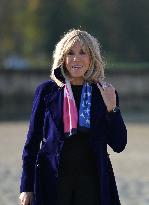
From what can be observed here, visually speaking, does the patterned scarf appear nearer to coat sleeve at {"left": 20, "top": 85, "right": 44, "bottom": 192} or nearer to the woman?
the woman

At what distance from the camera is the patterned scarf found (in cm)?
371

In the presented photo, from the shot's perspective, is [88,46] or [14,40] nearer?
[88,46]

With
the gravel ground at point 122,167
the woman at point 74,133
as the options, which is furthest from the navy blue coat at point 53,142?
the gravel ground at point 122,167

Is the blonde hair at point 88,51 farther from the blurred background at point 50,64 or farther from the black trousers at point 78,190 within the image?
the blurred background at point 50,64

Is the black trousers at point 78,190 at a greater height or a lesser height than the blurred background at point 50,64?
greater

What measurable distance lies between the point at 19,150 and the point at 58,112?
10542 mm

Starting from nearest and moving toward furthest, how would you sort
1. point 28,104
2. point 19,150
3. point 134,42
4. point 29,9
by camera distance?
point 19,150, point 28,104, point 134,42, point 29,9

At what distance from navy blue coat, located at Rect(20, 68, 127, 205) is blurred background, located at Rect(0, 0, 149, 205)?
4.44 meters

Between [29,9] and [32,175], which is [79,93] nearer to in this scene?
[32,175]

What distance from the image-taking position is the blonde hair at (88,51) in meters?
3.78

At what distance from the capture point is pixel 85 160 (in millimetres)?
3721

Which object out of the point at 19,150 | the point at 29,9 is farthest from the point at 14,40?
the point at 19,150

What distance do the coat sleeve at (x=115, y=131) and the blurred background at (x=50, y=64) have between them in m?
4.48

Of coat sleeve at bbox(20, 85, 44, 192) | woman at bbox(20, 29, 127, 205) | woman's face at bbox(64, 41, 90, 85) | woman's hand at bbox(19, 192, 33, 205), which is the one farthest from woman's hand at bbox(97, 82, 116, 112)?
woman's hand at bbox(19, 192, 33, 205)
